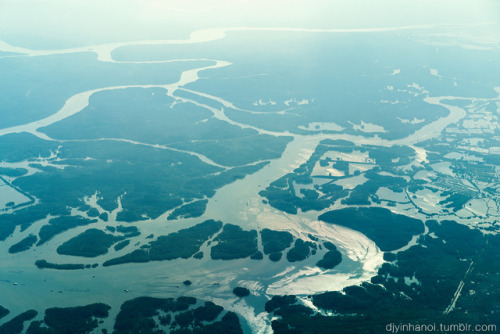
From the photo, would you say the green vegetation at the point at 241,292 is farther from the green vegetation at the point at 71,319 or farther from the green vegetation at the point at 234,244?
the green vegetation at the point at 71,319

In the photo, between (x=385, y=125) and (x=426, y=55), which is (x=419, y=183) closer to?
(x=385, y=125)

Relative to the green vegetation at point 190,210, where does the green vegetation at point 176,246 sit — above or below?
below

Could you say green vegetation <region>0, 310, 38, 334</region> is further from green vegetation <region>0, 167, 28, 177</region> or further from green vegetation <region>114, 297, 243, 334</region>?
green vegetation <region>0, 167, 28, 177</region>

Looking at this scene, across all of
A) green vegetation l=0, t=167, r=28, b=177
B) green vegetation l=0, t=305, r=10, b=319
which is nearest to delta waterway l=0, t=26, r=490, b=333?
green vegetation l=0, t=305, r=10, b=319

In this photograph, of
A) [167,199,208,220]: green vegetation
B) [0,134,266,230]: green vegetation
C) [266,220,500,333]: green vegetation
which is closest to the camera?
[266,220,500,333]: green vegetation

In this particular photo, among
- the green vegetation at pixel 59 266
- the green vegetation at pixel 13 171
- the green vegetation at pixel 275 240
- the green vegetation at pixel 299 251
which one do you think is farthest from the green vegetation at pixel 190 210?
the green vegetation at pixel 13 171

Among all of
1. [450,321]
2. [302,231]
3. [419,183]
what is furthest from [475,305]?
[419,183]
